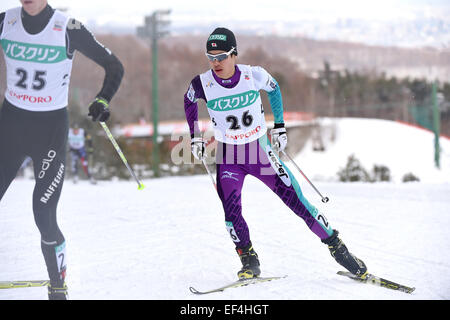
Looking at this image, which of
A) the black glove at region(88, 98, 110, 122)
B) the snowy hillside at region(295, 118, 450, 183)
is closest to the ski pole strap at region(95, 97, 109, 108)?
the black glove at region(88, 98, 110, 122)

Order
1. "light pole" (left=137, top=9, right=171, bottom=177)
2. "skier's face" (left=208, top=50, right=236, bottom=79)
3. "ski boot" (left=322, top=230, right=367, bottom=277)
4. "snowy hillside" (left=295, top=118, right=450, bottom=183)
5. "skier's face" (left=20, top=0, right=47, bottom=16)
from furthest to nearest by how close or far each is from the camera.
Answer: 1. "snowy hillside" (left=295, top=118, right=450, bottom=183)
2. "light pole" (left=137, top=9, right=171, bottom=177)
3. "ski boot" (left=322, top=230, right=367, bottom=277)
4. "skier's face" (left=208, top=50, right=236, bottom=79)
5. "skier's face" (left=20, top=0, right=47, bottom=16)

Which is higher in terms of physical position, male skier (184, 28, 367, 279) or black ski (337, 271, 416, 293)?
male skier (184, 28, 367, 279)

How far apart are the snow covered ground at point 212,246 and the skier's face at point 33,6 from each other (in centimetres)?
197

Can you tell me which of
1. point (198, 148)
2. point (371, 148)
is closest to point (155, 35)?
point (198, 148)

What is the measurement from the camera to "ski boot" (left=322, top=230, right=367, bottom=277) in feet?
13.7

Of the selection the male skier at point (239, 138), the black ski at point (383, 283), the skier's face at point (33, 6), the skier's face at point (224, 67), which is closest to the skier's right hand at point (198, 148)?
the male skier at point (239, 138)

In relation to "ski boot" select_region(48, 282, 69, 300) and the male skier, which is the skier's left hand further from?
"ski boot" select_region(48, 282, 69, 300)

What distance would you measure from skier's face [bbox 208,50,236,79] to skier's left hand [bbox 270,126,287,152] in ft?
1.92

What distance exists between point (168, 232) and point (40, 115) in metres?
3.42

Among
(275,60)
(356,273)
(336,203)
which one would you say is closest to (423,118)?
(275,60)

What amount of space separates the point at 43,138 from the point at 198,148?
1194 mm

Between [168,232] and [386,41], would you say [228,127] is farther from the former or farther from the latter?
[386,41]

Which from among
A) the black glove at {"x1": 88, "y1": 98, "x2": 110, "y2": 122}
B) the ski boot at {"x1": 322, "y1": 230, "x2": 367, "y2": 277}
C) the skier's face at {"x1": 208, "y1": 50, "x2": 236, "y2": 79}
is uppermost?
the skier's face at {"x1": 208, "y1": 50, "x2": 236, "y2": 79}

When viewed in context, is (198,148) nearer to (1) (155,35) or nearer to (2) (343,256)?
(2) (343,256)
